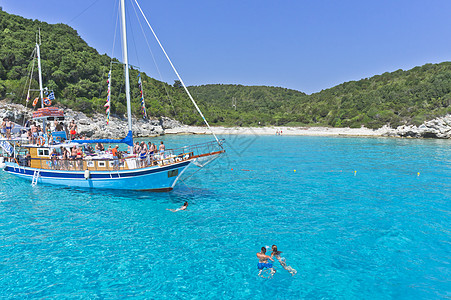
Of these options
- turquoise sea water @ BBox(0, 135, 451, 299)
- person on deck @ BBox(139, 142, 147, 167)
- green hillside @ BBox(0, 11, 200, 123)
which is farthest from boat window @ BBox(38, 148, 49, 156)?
green hillside @ BBox(0, 11, 200, 123)

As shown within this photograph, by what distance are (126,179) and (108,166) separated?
1820 millimetres

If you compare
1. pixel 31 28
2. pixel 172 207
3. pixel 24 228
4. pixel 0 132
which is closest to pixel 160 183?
pixel 172 207

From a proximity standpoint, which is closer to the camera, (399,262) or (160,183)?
(399,262)

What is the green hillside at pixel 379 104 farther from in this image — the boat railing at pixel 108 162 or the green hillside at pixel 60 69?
the boat railing at pixel 108 162

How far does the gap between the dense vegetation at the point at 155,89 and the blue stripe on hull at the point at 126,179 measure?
3379cm

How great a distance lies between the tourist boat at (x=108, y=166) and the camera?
1842 cm

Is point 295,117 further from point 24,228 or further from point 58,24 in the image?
point 24,228

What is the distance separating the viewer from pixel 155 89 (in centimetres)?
10906

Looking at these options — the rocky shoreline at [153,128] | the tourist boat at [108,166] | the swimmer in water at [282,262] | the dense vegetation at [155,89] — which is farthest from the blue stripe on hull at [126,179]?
the rocky shoreline at [153,128]

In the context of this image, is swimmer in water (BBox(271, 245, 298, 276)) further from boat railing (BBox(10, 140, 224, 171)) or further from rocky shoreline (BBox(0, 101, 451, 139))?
rocky shoreline (BBox(0, 101, 451, 139))

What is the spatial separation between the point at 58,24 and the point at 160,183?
112103 millimetres

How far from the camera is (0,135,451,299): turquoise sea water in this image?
9.27m

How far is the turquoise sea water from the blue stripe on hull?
70 centimetres

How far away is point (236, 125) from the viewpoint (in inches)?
4422
